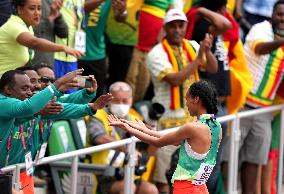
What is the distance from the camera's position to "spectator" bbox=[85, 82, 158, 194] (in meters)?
9.86

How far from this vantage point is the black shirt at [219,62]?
1098cm

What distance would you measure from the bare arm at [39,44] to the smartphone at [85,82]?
2.22 ft

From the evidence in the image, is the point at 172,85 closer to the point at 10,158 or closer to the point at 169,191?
the point at 169,191

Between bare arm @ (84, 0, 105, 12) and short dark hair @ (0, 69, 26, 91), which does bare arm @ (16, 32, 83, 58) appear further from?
bare arm @ (84, 0, 105, 12)

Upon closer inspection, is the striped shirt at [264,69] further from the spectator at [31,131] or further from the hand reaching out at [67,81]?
the hand reaching out at [67,81]

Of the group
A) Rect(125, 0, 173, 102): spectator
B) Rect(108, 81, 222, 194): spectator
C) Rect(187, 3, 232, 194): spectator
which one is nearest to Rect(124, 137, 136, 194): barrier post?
Rect(187, 3, 232, 194): spectator

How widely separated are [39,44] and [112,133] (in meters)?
1.50

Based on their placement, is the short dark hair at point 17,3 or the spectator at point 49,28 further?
the spectator at point 49,28

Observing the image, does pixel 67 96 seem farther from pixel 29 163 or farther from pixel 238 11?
pixel 238 11

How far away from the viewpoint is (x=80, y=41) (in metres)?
10.3

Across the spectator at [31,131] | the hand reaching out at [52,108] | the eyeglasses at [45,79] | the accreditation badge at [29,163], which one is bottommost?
the accreditation badge at [29,163]

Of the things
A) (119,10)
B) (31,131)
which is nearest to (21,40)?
(31,131)

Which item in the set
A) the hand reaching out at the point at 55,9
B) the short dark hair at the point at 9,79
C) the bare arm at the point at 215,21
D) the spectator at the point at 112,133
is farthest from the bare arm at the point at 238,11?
the short dark hair at the point at 9,79

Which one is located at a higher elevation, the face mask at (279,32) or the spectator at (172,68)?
the face mask at (279,32)
